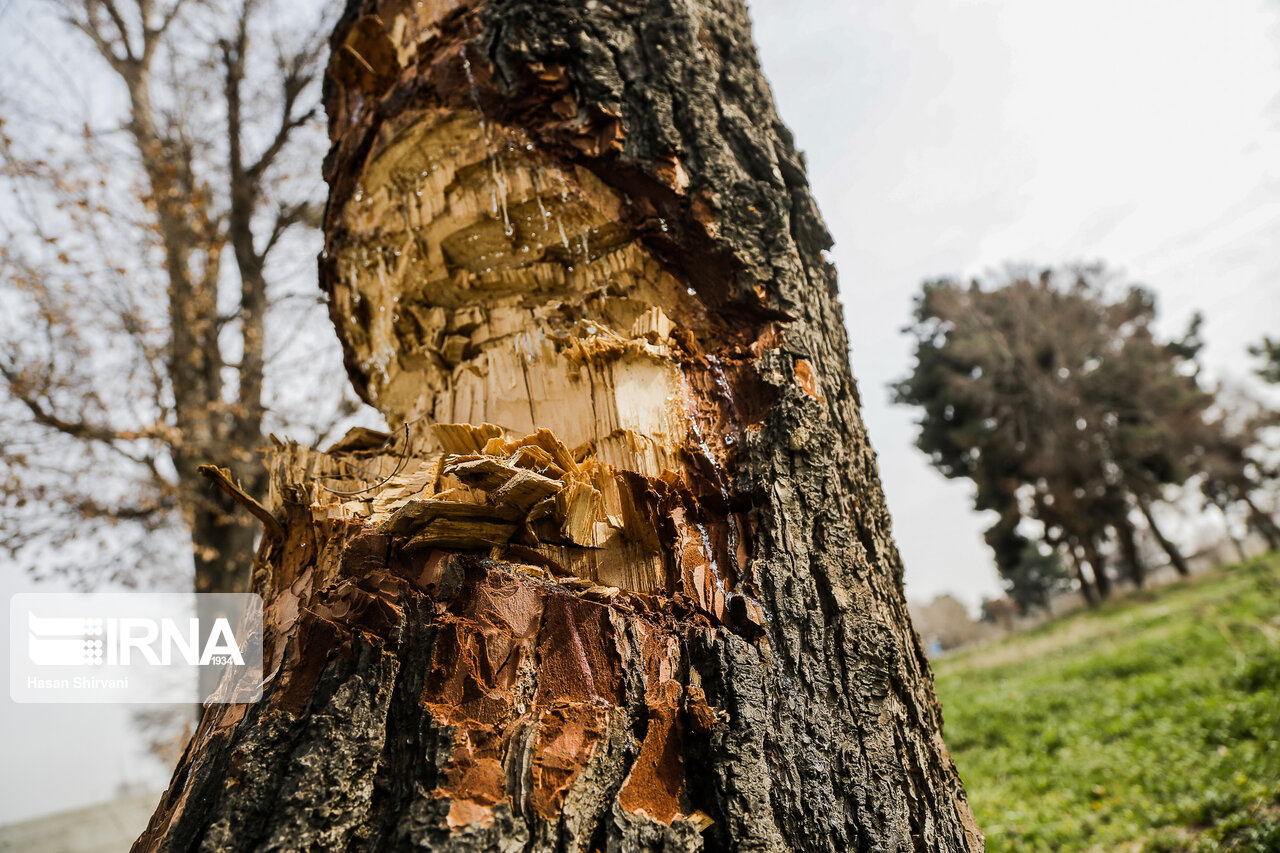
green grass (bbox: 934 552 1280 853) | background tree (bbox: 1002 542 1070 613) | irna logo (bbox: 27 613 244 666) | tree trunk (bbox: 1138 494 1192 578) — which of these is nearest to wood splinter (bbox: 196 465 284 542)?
irna logo (bbox: 27 613 244 666)

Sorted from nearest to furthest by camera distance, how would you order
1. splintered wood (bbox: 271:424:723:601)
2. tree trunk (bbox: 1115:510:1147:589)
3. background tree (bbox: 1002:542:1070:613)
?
splintered wood (bbox: 271:424:723:601) → tree trunk (bbox: 1115:510:1147:589) → background tree (bbox: 1002:542:1070:613)

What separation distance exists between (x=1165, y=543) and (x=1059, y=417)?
4.25 metres

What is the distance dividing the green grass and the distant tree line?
820 cm

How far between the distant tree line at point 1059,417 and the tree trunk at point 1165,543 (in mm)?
42

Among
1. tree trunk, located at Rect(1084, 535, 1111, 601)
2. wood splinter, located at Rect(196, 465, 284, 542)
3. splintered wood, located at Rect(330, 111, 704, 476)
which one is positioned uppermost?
splintered wood, located at Rect(330, 111, 704, 476)

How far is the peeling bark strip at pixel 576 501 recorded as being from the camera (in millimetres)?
987

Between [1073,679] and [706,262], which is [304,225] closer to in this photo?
[706,262]

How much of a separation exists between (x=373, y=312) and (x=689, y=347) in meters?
1.02

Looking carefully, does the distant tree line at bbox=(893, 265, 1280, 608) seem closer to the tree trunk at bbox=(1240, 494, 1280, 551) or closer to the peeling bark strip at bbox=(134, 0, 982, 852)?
the tree trunk at bbox=(1240, 494, 1280, 551)

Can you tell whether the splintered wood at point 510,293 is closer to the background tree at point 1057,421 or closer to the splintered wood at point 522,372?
the splintered wood at point 522,372

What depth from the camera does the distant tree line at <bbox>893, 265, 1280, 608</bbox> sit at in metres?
17.7

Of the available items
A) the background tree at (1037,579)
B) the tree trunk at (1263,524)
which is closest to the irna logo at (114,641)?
the background tree at (1037,579)

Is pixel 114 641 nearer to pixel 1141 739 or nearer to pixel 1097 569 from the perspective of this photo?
pixel 1141 739

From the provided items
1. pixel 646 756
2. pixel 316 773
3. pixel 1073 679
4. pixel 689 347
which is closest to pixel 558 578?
pixel 646 756
